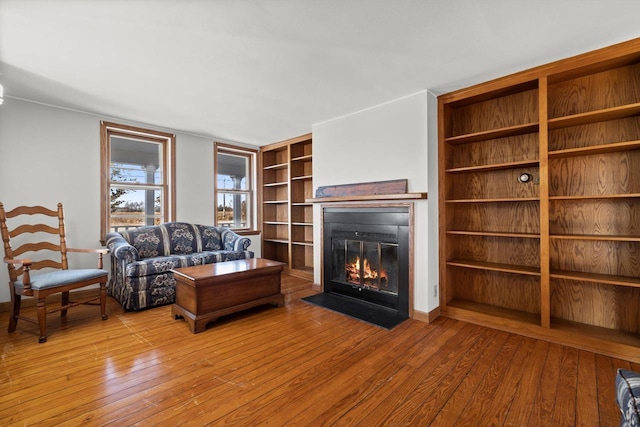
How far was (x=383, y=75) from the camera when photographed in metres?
2.63

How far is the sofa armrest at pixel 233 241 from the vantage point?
4.11m

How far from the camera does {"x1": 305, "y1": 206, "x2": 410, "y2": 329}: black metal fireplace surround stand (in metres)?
3.05

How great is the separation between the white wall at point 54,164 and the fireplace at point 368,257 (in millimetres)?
3012

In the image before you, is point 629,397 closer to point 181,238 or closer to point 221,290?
point 221,290

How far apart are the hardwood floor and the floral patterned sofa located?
0.44 m

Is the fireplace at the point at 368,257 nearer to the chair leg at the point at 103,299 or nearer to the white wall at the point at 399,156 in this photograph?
the white wall at the point at 399,156

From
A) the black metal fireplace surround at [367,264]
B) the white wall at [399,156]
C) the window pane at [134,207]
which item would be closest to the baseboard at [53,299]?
the window pane at [134,207]

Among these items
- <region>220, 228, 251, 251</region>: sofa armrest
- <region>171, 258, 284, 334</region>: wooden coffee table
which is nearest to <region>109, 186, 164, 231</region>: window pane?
<region>220, 228, 251, 251</region>: sofa armrest

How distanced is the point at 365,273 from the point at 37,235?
388cm

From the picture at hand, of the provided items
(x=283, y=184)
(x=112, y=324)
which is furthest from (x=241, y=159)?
(x=112, y=324)

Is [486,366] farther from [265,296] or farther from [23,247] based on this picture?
[23,247]

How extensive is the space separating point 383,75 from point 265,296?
8.47 ft

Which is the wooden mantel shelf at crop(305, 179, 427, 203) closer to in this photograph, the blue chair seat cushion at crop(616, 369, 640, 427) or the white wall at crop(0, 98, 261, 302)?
the blue chair seat cushion at crop(616, 369, 640, 427)

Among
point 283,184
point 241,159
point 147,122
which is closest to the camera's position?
point 147,122
